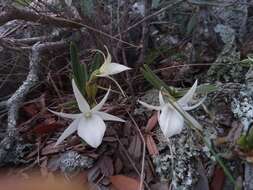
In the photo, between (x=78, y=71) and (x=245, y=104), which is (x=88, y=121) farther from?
(x=245, y=104)

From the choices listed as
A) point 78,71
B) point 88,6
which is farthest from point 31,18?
point 78,71

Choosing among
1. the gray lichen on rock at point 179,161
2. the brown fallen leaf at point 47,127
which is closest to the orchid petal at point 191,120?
the gray lichen on rock at point 179,161

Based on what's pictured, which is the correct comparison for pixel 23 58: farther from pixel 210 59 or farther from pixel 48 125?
pixel 210 59

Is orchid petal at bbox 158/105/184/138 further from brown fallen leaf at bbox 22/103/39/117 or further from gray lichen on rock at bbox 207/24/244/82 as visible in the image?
brown fallen leaf at bbox 22/103/39/117

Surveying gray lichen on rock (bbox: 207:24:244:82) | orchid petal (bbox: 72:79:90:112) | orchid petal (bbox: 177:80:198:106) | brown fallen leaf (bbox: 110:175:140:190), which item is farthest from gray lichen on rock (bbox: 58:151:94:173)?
gray lichen on rock (bbox: 207:24:244:82)

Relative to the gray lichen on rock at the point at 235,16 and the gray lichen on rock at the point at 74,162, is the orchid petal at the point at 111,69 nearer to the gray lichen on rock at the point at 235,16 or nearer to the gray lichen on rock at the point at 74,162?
the gray lichen on rock at the point at 74,162

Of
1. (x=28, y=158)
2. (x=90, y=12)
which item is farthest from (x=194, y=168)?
(x=90, y=12)
